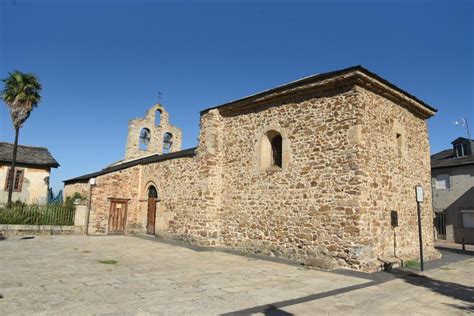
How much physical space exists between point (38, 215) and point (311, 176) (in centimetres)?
1251

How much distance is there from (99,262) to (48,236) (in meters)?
7.52

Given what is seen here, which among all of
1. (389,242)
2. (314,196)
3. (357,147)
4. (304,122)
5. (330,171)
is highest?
(304,122)

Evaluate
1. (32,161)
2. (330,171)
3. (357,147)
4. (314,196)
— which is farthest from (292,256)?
(32,161)

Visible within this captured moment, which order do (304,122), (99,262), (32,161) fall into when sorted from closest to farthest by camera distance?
(99,262) → (304,122) → (32,161)

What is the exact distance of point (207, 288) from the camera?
6.02m

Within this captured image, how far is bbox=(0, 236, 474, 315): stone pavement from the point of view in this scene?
190 inches

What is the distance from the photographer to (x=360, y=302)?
5.46 meters

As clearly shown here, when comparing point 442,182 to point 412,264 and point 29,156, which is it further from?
point 29,156

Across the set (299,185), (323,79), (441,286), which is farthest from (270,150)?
(441,286)

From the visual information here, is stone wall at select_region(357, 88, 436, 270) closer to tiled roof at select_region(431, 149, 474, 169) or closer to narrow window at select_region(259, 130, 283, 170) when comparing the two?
narrow window at select_region(259, 130, 283, 170)

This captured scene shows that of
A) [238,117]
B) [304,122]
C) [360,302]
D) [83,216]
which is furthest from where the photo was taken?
[83,216]

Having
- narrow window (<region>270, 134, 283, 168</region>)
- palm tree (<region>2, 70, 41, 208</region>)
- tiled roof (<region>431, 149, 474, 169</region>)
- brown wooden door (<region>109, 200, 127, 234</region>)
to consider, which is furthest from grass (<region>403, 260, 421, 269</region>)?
palm tree (<region>2, 70, 41, 208</region>)

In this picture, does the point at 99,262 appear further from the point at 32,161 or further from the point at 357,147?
the point at 32,161

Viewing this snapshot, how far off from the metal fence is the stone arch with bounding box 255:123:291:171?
10.0 meters
